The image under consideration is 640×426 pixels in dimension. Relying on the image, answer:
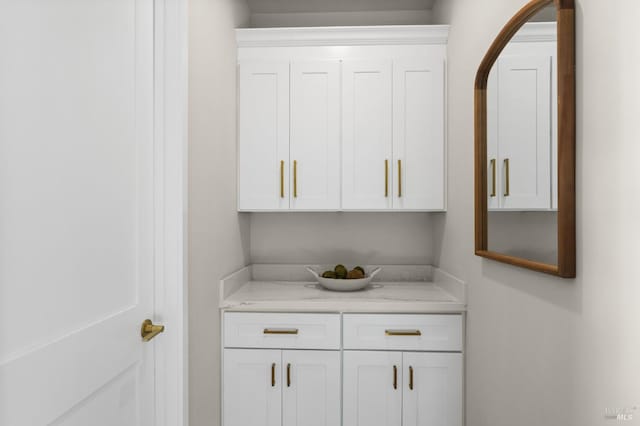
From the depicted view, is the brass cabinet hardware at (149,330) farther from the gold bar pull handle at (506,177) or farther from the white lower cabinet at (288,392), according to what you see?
the gold bar pull handle at (506,177)

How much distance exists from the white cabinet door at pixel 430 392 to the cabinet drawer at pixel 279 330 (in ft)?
1.38

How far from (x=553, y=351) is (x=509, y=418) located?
0.47 m

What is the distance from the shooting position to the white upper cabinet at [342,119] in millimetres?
2240

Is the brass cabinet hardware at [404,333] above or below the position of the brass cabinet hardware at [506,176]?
below

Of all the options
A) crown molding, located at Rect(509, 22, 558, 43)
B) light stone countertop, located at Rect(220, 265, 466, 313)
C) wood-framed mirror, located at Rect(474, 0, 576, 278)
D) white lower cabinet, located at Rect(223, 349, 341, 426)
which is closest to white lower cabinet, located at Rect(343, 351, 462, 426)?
white lower cabinet, located at Rect(223, 349, 341, 426)

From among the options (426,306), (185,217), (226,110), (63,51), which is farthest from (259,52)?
(426,306)

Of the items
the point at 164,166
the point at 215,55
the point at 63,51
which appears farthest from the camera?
the point at 215,55

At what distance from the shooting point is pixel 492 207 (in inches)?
60.6

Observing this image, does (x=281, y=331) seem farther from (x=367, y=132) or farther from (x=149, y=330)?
(x=367, y=132)

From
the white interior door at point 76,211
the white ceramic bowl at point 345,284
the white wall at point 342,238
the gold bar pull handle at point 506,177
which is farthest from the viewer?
the white wall at point 342,238

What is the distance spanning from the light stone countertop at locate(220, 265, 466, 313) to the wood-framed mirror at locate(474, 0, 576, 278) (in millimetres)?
463

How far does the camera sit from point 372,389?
1952 millimetres

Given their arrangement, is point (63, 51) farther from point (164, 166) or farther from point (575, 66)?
point (575, 66)

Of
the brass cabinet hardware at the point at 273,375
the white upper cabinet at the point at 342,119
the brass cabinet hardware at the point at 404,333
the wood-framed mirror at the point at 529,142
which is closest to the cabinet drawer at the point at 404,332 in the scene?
the brass cabinet hardware at the point at 404,333
